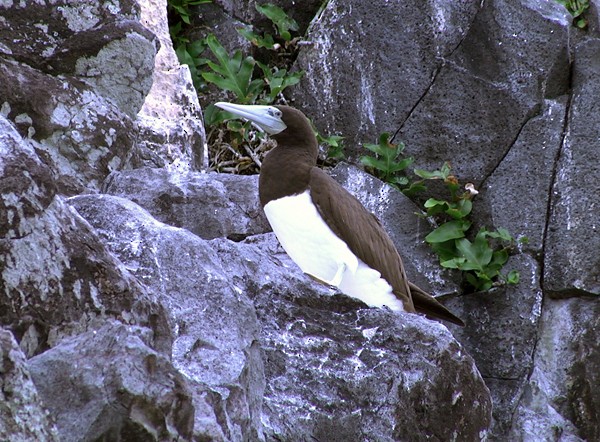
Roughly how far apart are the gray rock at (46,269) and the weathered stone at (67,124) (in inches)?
76.4

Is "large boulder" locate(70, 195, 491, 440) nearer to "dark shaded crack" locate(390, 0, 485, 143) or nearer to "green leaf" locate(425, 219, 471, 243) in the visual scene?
"green leaf" locate(425, 219, 471, 243)

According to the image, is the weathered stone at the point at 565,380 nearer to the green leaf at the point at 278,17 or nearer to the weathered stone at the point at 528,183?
the weathered stone at the point at 528,183

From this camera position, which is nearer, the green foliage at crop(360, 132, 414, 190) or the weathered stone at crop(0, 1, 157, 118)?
the weathered stone at crop(0, 1, 157, 118)

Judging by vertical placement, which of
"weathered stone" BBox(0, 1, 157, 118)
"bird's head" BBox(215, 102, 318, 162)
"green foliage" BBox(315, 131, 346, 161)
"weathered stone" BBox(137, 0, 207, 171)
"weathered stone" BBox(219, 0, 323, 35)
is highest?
"bird's head" BBox(215, 102, 318, 162)

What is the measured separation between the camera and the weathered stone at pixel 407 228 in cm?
729

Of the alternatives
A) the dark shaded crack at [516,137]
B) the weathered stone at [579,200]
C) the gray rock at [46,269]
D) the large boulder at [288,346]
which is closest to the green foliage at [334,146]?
the dark shaded crack at [516,137]

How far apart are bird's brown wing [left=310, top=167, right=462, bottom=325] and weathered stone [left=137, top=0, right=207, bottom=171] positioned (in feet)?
3.66

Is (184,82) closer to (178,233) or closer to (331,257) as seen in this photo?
(331,257)

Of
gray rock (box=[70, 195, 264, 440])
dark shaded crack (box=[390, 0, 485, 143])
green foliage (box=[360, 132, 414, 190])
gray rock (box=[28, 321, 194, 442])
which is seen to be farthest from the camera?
dark shaded crack (box=[390, 0, 485, 143])

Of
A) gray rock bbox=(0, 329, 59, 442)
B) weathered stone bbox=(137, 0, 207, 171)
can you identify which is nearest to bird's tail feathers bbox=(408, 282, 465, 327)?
weathered stone bbox=(137, 0, 207, 171)

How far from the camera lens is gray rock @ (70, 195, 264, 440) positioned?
3266 millimetres

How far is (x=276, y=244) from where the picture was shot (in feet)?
19.2

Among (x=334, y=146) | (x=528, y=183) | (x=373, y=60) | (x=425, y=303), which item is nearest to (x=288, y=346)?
(x=425, y=303)

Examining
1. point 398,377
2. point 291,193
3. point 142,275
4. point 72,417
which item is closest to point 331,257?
point 291,193
